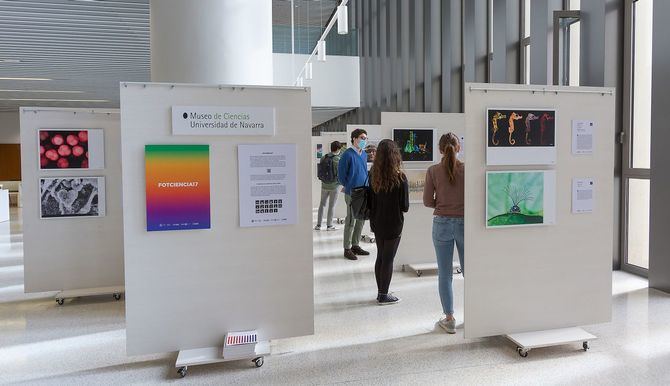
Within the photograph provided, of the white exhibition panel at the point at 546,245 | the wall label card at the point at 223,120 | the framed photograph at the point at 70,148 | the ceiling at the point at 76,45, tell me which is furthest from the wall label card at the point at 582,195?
the ceiling at the point at 76,45

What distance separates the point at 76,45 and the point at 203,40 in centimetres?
744

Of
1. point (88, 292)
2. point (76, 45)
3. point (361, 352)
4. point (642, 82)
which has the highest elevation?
point (76, 45)

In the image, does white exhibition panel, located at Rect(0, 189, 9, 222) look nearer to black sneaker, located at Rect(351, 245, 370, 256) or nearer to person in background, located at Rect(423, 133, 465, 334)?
black sneaker, located at Rect(351, 245, 370, 256)

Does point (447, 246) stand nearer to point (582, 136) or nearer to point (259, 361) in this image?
point (582, 136)

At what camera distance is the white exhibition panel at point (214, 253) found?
11.0 ft

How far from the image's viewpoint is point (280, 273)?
3.65 metres

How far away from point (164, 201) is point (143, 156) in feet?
1.03

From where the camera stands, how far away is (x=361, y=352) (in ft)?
12.3

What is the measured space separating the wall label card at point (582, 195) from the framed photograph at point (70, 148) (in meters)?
4.23

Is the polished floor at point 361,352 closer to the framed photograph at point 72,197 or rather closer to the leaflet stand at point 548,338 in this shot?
the leaflet stand at point 548,338

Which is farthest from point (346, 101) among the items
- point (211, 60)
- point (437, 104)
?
point (211, 60)

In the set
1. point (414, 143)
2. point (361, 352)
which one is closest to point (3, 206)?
point (414, 143)

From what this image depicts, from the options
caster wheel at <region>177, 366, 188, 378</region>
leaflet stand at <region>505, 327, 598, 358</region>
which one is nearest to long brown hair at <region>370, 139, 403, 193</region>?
leaflet stand at <region>505, 327, 598, 358</region>

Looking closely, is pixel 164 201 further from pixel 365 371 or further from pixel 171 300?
pixel 365 371
